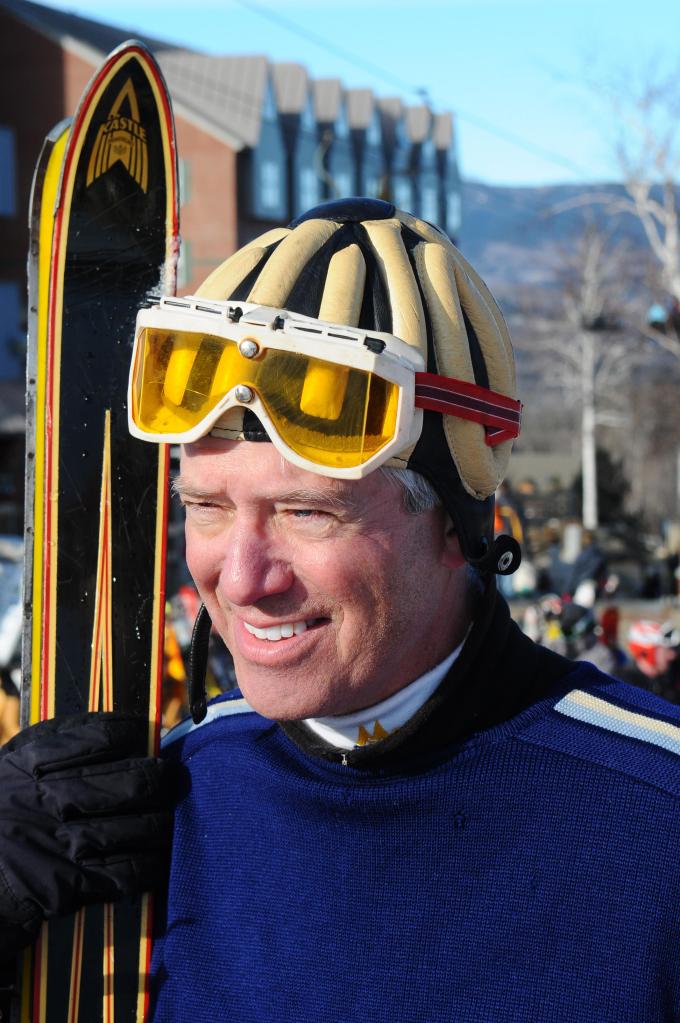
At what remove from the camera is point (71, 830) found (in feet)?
A: 5.99

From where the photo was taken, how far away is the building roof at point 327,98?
4244 centimetres

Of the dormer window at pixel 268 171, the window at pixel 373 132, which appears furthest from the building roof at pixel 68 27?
the window at pixel 373 132

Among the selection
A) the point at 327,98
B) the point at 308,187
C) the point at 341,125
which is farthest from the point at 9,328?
the point at 327,98

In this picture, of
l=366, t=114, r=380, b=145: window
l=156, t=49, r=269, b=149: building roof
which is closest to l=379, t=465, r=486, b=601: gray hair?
l=156, t=49, r=269, b=149: building roof

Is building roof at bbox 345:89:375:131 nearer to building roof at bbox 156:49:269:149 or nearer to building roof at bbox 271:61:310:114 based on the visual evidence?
building roof at bbox 271:61:310:114

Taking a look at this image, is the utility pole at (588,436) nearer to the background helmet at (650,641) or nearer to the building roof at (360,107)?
the background helmet at (650,641)

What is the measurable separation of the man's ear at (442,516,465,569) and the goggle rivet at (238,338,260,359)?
38 centimetres

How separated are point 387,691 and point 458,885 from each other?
0.29 metres

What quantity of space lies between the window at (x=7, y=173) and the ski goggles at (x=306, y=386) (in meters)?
29.6

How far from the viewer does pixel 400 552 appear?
160cm

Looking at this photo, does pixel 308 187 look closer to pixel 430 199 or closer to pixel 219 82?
Result: pixel 219 82

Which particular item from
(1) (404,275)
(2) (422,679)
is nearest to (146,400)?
(1) (404,275)

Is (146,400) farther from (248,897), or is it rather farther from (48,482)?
(248,897)

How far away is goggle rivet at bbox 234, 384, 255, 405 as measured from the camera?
1572 mm
